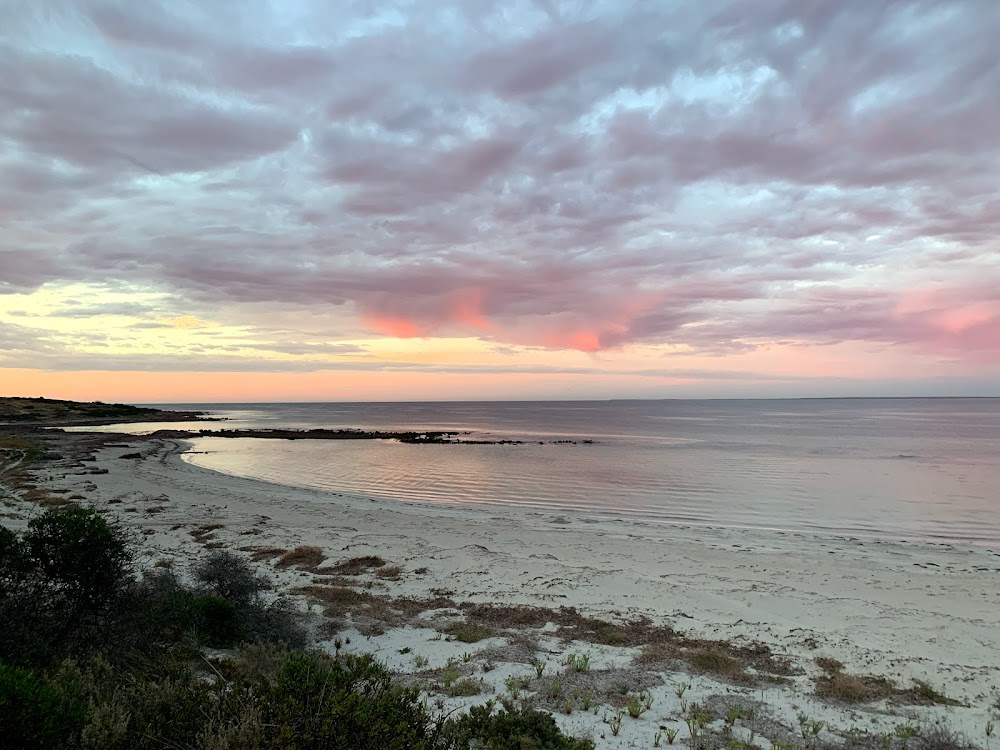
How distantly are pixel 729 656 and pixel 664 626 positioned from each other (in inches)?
67.3

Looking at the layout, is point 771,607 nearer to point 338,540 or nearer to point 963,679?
point 963,679

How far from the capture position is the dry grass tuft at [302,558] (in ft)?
46.8

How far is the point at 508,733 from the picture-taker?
16.8 feet

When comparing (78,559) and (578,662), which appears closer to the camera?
(78,559)

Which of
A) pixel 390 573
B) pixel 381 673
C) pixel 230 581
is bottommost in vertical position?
pixel 390 573

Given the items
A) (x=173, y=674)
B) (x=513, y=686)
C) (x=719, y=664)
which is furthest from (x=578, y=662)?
(x=173, y=674)

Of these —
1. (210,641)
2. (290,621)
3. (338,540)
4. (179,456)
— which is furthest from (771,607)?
(179,456)

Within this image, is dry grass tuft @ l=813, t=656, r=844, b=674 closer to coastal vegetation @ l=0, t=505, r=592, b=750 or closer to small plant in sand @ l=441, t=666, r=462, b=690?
coastal vegetation @ l=0, t=505, r=592, b=750

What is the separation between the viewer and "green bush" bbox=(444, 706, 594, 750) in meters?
4.84

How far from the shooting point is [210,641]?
806 cm

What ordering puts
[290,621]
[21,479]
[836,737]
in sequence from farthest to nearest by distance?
[21,479] → [290,621] → [836,737]

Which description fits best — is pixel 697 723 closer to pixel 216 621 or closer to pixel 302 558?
pixel 216 621

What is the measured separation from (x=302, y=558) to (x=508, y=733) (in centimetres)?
1116

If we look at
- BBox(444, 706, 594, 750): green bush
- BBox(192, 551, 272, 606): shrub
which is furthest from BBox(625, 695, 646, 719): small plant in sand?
BBox(192, 551, 272, 606): shrub
